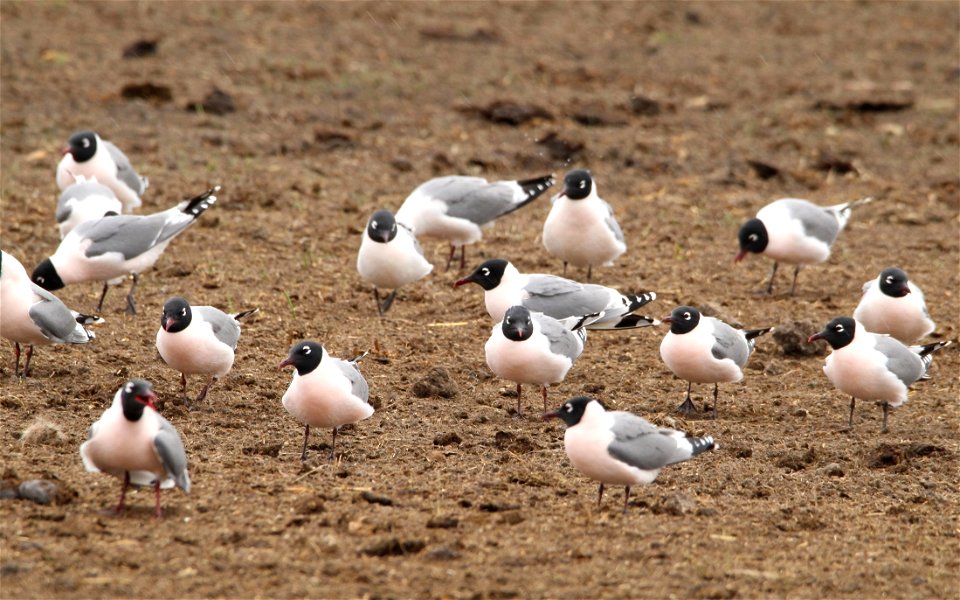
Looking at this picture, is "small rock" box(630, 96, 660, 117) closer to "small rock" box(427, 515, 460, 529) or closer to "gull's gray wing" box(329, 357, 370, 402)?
"gull's gray wing" box(329, 357, 370, 402)

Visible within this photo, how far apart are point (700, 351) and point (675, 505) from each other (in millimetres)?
1709

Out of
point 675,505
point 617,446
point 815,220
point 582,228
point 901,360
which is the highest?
point 815,220

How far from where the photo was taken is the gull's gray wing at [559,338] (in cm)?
822

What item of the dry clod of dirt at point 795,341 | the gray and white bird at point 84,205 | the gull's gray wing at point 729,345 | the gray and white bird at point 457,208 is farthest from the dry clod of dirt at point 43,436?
the dry clod of dirt at point 795,341

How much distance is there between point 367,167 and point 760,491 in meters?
7.55

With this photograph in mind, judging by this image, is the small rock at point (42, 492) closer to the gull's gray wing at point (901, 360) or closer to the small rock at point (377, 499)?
the small rock at point (377, 499)

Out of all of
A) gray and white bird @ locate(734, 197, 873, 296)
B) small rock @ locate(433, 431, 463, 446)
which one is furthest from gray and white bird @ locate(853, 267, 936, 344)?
small rock @ locate(433, 431, 463, 446)

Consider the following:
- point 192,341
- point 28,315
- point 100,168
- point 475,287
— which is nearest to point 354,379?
point 192,341

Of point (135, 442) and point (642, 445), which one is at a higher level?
point (642, 445)

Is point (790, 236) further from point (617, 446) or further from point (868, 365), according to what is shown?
point (617, 446)

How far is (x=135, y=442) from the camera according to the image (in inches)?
240

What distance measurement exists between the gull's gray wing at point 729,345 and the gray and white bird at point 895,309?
1353 millimetres

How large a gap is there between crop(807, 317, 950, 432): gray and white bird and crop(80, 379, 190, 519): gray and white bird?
409cm

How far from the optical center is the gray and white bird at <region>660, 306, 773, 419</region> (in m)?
8.24
